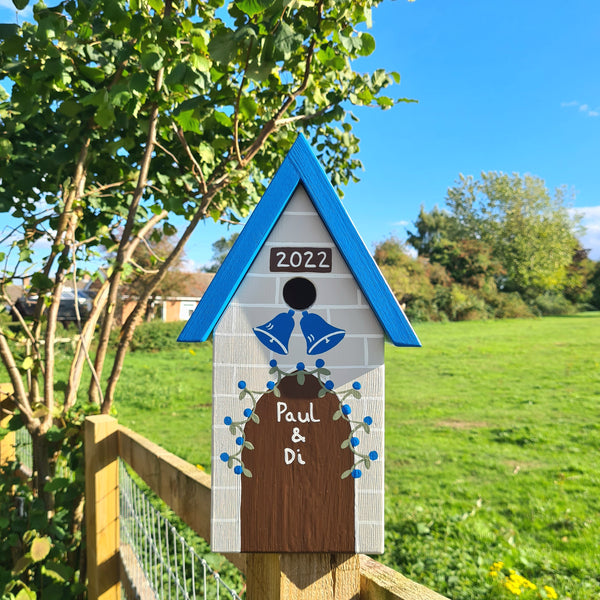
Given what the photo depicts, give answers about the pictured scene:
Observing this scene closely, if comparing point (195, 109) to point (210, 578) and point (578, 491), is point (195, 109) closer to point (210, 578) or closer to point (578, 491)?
point (210, 578)

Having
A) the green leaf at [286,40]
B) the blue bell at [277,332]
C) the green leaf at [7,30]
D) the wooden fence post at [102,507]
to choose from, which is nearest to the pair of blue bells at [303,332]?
the blue bell at [277,332]

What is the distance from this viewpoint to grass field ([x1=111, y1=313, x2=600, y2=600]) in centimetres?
333

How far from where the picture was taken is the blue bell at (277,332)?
966mm

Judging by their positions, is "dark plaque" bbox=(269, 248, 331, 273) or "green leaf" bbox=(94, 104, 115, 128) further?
"green leaf" bbox=(94, 104, 115, 128)

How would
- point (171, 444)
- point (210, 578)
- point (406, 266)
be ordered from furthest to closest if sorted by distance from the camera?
point (406, 266), point (171, 444), point (210, 578)

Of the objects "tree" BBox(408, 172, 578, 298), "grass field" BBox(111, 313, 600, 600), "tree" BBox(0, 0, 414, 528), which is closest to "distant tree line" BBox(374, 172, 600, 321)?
"tree" BBox(408, 172, 578, 298)

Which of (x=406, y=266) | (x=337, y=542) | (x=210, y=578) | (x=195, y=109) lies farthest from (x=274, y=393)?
(x=406, y=266)

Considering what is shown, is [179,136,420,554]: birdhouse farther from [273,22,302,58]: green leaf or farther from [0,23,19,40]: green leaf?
[0,23,19,40]: green leaf

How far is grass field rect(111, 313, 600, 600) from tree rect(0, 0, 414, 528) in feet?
8.27

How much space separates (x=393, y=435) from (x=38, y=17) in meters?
5.67

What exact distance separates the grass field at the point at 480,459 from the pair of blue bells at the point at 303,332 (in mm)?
2614

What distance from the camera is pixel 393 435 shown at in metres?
6.45

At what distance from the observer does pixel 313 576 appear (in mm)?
1017

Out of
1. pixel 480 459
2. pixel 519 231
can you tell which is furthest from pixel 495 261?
pixel 480 459
